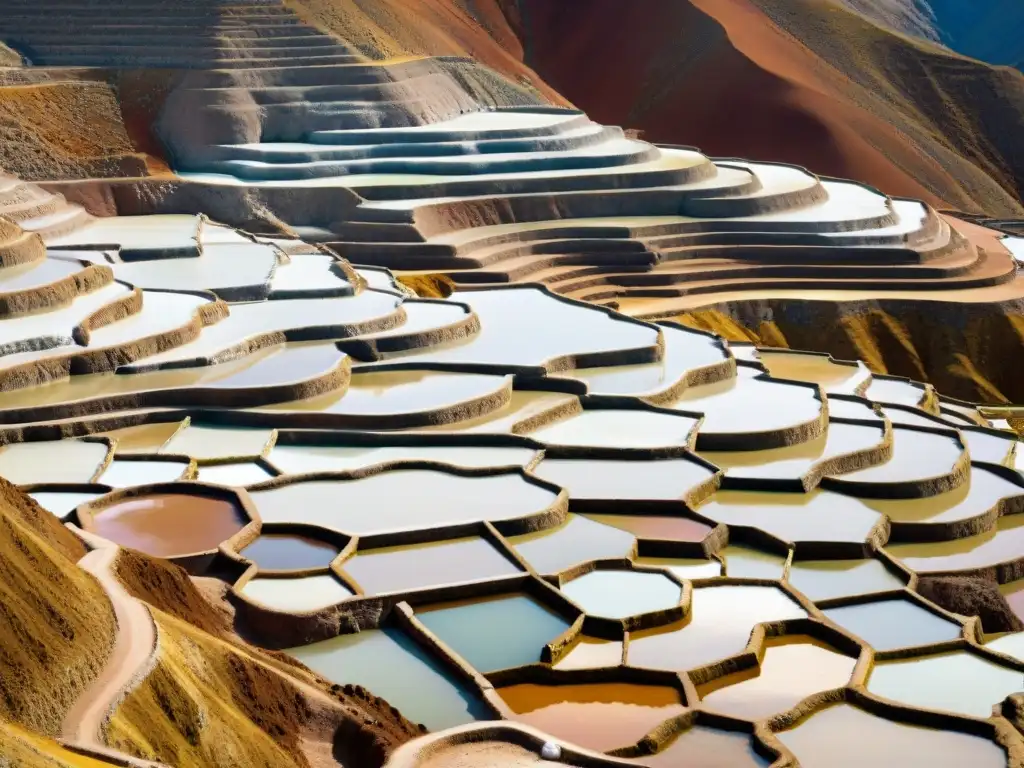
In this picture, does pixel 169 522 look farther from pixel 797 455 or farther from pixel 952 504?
pixel 952 504

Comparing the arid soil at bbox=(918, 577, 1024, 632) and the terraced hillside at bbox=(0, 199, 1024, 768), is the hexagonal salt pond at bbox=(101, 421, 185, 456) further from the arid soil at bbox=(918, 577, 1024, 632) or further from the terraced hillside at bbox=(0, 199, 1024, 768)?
the arid soil at bbox=(918, 577, 1024, 632)

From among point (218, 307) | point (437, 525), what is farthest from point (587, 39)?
point (437, 525)

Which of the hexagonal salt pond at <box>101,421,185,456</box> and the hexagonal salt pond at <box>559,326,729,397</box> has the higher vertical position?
the hexagonal salt pond at <box>559,326,729,397</box>

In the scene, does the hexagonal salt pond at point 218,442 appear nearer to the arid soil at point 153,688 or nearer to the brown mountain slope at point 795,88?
the arid soil at point 153,688

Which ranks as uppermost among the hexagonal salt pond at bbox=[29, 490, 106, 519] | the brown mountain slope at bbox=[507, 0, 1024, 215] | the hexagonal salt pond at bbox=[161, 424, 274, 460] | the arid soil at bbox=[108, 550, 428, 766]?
the arid soil at bbox=[108, 550, 428, 766]

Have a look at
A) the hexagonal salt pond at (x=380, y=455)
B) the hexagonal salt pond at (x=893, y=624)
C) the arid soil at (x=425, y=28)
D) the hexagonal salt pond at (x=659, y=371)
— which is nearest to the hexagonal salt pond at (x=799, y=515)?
the hexagonal salt pond at (x=893, y=624)

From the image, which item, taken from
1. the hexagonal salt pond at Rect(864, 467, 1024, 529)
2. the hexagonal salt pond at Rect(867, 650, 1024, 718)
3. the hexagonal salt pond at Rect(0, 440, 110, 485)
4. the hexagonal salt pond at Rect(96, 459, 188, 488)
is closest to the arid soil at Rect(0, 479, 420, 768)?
the hexagonal salt pond at Rect(867, 650, 1024, 718)

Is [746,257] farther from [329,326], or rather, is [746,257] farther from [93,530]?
[93,530]
